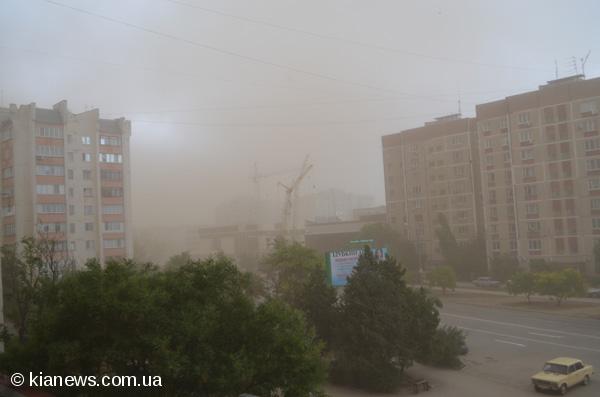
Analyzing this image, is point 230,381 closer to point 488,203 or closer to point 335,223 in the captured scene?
point 488,203

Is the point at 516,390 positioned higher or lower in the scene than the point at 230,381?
lower

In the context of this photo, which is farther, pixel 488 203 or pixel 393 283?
pixel 488 203

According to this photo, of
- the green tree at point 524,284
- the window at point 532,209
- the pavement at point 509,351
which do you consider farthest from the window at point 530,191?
the pavement at point 509,351

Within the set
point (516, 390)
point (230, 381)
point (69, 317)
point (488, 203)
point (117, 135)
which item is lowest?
point (516, 390)

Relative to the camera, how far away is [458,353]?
8195 mm

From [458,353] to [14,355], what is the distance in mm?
6315

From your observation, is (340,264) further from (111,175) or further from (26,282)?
(26,282)

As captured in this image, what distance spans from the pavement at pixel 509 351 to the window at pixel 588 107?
22.5 ft

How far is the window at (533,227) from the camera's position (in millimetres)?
17047

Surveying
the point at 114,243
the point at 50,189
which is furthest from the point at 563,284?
the point at 50,189

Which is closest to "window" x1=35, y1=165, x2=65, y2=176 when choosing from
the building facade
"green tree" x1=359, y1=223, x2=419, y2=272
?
"green tree" x1=359, y1=223, x2=419, y2=272

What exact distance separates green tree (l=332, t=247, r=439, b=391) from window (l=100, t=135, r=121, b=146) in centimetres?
674

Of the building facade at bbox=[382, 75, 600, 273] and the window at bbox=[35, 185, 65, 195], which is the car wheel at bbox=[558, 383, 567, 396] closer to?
the window at bbox=[35, 185, 65, 195]

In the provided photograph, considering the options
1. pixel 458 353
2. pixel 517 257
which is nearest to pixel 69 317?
pixel 458 353
